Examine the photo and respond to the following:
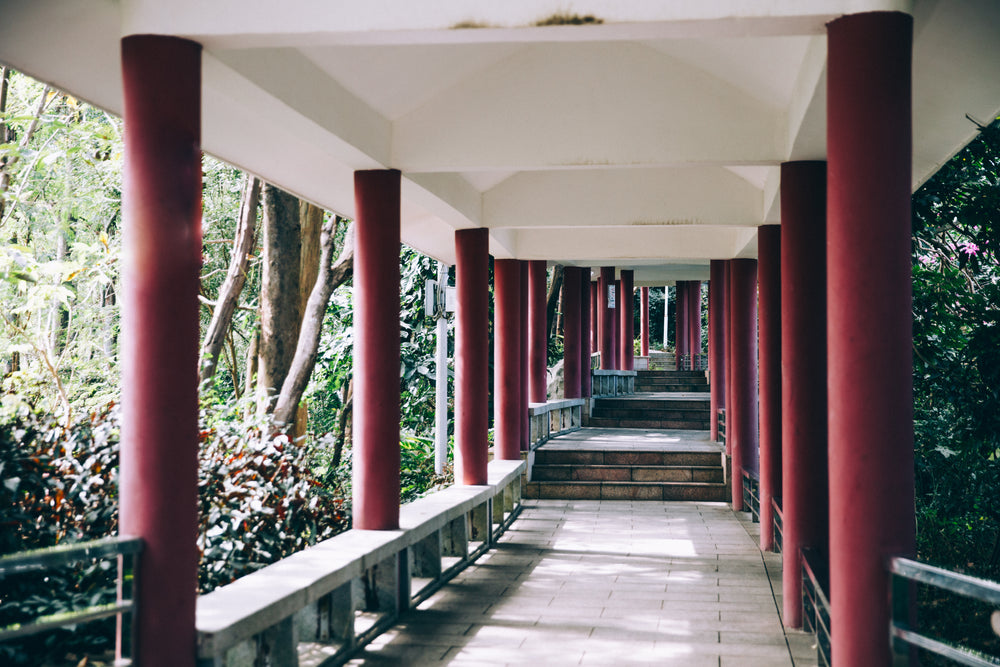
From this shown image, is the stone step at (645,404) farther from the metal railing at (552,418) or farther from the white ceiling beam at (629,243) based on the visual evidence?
the white ceiling beam at (629,243)

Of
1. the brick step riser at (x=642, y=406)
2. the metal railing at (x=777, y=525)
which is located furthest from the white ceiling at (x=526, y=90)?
the brick step riser at (x=642, y=406)

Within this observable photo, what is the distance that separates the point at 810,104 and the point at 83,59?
363 cm

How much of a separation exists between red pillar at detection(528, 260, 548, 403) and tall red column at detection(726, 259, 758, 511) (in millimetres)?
3917

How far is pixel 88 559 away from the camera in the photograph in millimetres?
3619

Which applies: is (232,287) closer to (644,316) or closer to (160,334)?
(160,334)

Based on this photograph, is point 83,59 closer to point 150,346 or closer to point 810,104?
point 150,346

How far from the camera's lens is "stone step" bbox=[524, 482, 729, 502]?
13.1m

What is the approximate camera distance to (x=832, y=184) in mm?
3961

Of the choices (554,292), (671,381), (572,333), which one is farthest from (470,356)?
(671,381)

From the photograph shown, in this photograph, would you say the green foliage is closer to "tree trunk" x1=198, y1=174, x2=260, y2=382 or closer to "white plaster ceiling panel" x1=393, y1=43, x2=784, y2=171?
"white plaster ceiling panel" x1=393, y1=43, x2=784, y2=171

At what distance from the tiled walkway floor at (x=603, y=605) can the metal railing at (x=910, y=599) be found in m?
2.22

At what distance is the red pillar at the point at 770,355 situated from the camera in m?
8.39

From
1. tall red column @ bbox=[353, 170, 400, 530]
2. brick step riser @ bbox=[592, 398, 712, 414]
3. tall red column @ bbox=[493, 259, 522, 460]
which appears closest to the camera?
tall red column @ bbox=[353, 170, 400, 530]

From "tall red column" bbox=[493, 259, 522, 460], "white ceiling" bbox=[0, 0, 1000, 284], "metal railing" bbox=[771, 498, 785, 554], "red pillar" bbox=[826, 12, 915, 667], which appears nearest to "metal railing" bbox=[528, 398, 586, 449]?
"tall red column" bbox=[493, 259, 522, 460]
